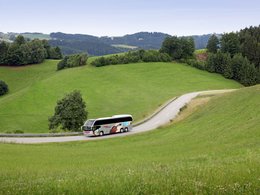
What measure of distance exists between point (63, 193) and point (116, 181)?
169 cm

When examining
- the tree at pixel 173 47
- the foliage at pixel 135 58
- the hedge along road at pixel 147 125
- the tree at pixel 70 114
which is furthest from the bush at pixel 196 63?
the tree at pixel 70 114

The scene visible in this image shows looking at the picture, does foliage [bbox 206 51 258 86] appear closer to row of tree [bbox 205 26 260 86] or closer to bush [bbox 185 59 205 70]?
row of tree [bbox 205 26 260 86]

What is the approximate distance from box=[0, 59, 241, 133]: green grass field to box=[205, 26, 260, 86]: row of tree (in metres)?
4.86

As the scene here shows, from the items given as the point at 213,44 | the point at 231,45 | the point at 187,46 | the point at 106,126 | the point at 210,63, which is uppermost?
the point at 213,44

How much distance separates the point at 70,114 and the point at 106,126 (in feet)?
35.5

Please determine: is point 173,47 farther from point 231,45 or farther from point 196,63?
point 231,45

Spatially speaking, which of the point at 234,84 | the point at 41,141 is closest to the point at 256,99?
the point at 41,141

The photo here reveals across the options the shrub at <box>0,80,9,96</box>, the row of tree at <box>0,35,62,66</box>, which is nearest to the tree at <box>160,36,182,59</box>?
the row of tree at <box>0,35,62,66</box>

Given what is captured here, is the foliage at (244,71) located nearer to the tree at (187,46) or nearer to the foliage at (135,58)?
the tree at (187,46)

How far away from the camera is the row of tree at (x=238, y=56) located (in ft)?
408

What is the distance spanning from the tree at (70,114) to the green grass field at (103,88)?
12298 mm

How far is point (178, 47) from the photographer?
450ft

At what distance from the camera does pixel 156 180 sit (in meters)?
10.7

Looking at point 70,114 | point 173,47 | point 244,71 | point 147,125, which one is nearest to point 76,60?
point 173,47
